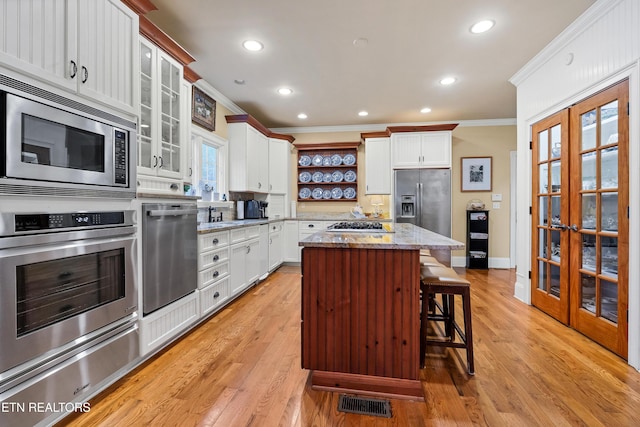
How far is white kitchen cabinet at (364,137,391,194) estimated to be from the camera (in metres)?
5.07

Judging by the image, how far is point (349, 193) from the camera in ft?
18.1

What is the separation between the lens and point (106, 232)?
1662 mm

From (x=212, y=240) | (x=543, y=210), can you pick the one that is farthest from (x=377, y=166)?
(x=212, y=240)

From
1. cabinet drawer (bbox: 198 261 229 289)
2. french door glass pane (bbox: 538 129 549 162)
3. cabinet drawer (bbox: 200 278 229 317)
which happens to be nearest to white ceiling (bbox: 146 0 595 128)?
french door glass pane (bbox: 538 129 549 162)

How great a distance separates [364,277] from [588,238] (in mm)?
2158

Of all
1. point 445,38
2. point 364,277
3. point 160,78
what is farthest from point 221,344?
point 445,38

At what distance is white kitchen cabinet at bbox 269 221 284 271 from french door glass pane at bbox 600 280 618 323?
12.6 feet

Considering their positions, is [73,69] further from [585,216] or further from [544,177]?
[544,177]

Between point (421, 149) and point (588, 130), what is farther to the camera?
point (421, 149)

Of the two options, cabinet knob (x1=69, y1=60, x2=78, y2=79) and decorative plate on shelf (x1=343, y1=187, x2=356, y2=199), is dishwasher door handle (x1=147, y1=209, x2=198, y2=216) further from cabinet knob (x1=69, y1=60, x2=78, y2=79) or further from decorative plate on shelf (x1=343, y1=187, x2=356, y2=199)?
decorative plate on shelf (x1=343, y1=187, x2=356, y2=199)

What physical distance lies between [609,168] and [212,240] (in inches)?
135

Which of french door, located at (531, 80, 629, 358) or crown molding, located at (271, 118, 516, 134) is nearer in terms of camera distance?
french door, located at (531, 80, 629, 358)

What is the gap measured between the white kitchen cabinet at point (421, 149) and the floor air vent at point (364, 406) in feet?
13.0

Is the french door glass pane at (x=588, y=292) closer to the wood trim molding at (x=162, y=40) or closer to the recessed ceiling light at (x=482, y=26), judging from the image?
the recessed ceiling light at (x=482, y=26)
